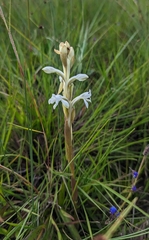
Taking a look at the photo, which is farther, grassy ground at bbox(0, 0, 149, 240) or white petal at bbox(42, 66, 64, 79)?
grassy ground at bbox(0, 0, 149, 240)

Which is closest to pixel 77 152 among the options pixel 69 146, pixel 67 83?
pixel 69 146

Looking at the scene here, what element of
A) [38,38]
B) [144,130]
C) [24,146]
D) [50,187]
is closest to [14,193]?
[50,187]

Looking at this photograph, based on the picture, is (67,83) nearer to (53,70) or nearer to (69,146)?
(53,70)

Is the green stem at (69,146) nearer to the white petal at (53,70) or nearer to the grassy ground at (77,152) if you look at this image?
the grassy ground at (77,152)

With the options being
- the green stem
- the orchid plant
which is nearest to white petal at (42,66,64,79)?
the orchid plant

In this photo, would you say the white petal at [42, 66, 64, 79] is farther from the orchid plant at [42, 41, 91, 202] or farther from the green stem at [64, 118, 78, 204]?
the green stem at [64, 118, 78, 204]

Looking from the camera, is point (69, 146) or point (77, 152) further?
point (77, 152)

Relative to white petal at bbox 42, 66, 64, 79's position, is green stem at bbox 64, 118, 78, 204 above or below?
below

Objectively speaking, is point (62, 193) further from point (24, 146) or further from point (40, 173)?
point (24, 146)
